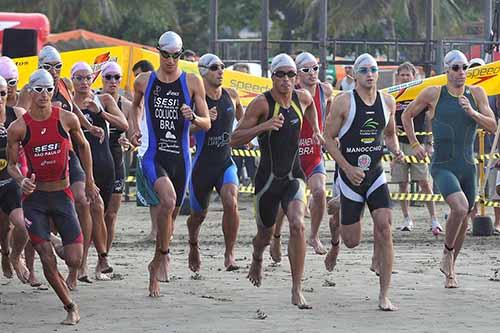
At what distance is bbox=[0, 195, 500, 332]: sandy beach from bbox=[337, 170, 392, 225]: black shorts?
73cm

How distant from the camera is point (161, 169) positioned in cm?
1246

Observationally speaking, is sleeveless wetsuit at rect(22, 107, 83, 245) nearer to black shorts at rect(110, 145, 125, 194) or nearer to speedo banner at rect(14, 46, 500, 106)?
black shorts at rect(110, 145, 125, 194)

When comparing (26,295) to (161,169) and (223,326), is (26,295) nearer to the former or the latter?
(161,169)

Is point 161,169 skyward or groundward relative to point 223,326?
skyward

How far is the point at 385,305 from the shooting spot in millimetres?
11484

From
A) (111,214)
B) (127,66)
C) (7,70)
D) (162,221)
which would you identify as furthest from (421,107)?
(127,66)

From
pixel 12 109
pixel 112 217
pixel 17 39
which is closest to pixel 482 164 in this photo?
pixel 112 217

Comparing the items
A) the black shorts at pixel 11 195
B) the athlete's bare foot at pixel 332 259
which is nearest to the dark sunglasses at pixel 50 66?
the black shorts at pixel 11 195

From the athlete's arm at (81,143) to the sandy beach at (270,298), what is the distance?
98 cm

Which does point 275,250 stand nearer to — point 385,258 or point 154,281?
point 154,281

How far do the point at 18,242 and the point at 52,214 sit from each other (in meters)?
1.88

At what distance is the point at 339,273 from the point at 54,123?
3.89 metres

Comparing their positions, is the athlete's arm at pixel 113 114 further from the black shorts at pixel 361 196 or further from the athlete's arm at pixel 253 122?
the black shorts at pixel 361 196

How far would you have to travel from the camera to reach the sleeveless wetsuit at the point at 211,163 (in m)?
13.7
